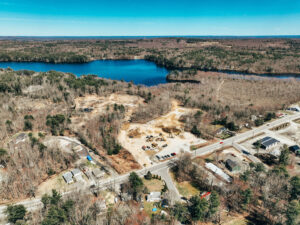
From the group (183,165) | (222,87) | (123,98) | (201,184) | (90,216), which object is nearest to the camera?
(90,216)

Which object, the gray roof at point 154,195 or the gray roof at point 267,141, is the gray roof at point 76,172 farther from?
the gray roof at point 267,141

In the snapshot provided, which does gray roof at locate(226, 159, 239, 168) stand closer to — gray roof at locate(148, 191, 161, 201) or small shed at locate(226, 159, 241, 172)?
small shed at locate(226, 159, 241, 172)

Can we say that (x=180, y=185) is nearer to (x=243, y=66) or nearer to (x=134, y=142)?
(x=134, y=142)

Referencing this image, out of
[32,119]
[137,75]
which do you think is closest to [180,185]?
[32,119]

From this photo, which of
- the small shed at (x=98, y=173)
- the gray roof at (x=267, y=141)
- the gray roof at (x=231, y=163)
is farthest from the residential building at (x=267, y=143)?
the small shed at (x=98, y=173)

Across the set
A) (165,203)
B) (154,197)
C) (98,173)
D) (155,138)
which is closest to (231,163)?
(165,203)

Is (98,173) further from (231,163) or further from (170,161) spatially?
(231,163)

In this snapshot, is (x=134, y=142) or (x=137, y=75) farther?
(x=137, y=75)

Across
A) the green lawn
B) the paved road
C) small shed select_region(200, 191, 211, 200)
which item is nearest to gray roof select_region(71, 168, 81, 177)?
the paved road

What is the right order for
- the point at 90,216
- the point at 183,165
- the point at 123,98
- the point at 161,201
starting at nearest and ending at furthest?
the point at 90,216
the point at 161,201
the point at 183,165
the point at 123,98
